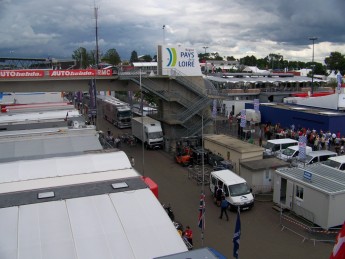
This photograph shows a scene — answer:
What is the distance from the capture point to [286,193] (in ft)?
56.7

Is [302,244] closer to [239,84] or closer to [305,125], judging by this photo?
[305,125]

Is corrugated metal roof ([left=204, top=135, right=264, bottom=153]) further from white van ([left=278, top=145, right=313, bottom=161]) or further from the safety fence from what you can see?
the safety fence

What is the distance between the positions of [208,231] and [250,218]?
249 centimetres

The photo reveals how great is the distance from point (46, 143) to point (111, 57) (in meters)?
105

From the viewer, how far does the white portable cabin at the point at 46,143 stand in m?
18.2

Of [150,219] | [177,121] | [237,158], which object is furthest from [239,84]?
[150,219]

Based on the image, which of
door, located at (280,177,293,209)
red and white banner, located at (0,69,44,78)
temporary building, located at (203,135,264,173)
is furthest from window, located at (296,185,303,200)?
red and white banner, located at (0,69,44,78)

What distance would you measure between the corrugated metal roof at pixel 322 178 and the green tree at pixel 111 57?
107652 millimetres

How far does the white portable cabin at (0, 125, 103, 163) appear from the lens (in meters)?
18.2

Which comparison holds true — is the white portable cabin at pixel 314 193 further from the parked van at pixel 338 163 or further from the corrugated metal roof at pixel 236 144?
the corrugated metal roof at pixel 236 144

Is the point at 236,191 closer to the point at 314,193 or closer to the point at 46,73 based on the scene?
the point at 314,193

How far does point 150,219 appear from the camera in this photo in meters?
10.1

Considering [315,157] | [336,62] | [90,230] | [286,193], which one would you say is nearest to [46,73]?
[286,193]

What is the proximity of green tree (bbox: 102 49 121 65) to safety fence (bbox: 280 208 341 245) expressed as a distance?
109026 millimetres
